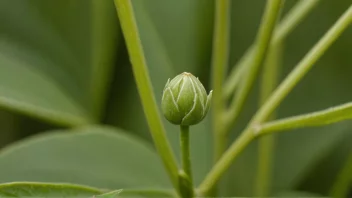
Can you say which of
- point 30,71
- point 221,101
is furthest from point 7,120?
point 221,101

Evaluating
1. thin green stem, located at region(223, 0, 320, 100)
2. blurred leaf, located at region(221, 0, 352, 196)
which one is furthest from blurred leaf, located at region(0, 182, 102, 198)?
blurred leaf, located at region(221, 0, 352, 196)

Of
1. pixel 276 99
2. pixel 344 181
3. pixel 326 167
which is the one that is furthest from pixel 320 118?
pixel 326 167

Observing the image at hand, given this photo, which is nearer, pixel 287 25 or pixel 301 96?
pixel 287 25

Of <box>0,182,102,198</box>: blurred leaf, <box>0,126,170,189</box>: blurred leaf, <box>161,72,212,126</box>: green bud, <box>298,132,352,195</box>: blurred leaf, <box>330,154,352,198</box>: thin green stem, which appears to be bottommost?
<box>298,132,352,195</box>: blurred leaf

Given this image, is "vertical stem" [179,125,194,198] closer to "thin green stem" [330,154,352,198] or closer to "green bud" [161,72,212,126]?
"green bud" [161,72,212,126]

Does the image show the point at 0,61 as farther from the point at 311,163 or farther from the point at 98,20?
the point at 311,163

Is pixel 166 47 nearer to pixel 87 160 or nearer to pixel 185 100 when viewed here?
pixel 87 160

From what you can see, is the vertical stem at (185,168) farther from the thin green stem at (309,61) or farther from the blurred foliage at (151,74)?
the blurred foliage at (151,74)
